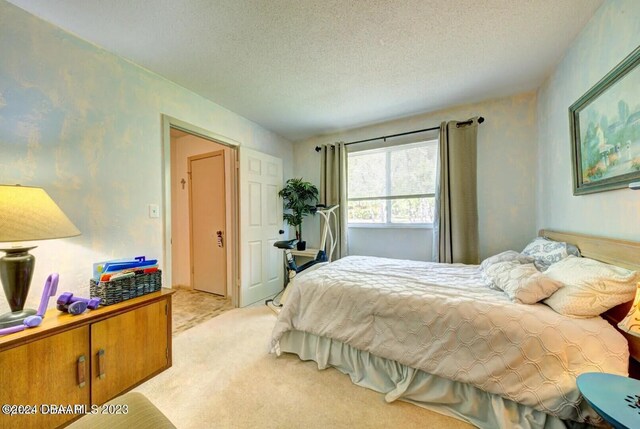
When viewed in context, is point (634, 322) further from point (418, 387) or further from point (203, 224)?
point (203, 224)

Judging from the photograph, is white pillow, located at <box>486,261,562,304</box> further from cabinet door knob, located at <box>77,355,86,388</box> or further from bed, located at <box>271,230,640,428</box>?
cabinet door knob, located at <box>77,355,86,388</box>

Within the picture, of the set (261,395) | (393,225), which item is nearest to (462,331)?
(261,395)

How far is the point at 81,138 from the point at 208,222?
206 cm

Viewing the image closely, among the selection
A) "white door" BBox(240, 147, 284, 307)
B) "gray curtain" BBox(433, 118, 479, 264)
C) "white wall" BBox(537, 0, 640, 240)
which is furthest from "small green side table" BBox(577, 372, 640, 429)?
"white door" BBox(240, 147, 284, 307)

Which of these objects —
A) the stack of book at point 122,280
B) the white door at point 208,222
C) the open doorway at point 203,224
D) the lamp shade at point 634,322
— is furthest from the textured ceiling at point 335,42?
the lamp shade at point 634,322

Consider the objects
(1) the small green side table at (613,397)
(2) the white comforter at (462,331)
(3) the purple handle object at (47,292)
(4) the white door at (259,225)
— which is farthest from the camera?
(4) the white door at (259,225)

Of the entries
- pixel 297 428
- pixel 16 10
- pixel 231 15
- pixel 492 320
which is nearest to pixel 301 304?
pixel 297 428

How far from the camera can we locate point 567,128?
207cm

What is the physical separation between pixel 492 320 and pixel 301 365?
140 cm

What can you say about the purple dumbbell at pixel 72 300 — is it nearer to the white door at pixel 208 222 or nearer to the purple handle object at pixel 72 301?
the purple handle object at pixel 72 301

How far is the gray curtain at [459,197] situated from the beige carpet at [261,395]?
6.11ft

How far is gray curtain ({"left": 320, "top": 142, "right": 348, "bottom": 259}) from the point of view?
143 inches

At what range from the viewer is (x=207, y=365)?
197 centimetres

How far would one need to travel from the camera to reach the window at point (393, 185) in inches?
129
